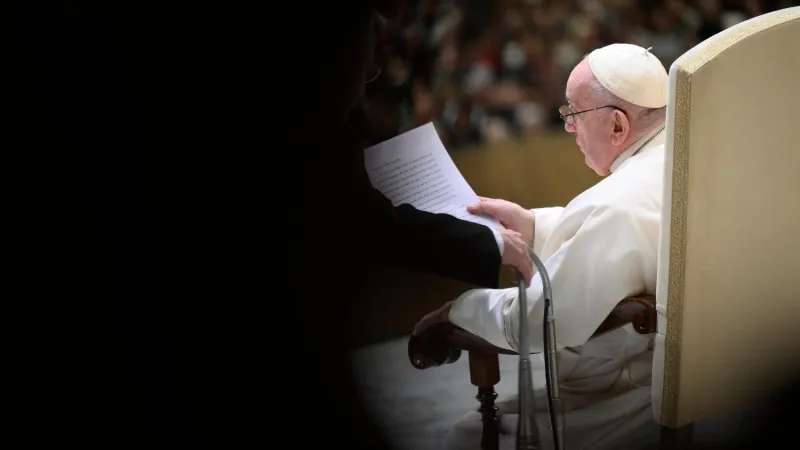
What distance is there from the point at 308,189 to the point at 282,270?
6.8 inches

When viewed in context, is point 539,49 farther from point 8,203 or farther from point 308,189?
point 8,203

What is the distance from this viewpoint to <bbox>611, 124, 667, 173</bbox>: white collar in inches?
91.5

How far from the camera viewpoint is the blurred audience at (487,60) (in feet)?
6.88

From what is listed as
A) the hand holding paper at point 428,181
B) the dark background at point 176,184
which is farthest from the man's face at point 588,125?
the hand holding paper at point 428,181

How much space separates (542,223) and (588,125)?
0.25 m

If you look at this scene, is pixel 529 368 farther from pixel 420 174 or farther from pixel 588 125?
pixel 588 125

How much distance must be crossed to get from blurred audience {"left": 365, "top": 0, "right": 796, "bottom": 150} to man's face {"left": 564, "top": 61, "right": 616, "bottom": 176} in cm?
3

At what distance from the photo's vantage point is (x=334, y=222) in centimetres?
209

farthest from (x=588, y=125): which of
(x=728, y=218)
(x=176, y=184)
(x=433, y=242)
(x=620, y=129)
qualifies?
(x=176, y=184)

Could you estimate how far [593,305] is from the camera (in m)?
2.20

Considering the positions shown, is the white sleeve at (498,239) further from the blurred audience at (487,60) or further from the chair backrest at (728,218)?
the chair backrest at (728,218)

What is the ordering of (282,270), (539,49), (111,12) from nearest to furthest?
1. (111,12)
2. (282,270)
3. (539,49)

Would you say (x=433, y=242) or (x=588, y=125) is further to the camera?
(x=588, y=125)

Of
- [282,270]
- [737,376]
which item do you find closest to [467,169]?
[282,270]
